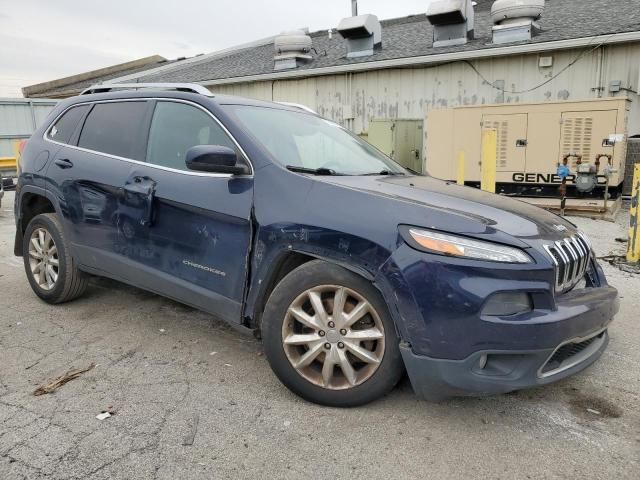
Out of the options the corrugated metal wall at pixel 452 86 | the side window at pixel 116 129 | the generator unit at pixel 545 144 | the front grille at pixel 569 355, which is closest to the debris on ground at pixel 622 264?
the generator unit at pixel 545 144

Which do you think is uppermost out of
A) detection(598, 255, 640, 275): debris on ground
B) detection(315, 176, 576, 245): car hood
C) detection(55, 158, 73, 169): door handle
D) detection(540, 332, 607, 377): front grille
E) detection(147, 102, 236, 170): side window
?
detection(147, 102, 236, 170): side window

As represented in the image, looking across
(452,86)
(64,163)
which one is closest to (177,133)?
(64,163)

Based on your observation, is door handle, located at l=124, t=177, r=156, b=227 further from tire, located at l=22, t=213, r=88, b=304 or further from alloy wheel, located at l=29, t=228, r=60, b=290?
alloy wheel, located at l=29, t=228, r=60, b=290

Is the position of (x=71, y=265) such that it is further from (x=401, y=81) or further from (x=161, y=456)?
(x=401, y=81)

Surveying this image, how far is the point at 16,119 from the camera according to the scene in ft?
56.4

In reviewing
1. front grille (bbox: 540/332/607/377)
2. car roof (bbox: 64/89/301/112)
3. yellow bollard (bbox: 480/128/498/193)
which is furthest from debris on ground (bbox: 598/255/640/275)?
car roof (bbox: 64/89/301/112)

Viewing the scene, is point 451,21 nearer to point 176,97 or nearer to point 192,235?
point 176,97

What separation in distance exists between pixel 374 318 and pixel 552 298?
0.83 metres

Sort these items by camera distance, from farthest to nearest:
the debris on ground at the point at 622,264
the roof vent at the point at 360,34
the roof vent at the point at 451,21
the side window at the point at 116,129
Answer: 1. the roof vent at the point at 360,34
2. the roof vent at the point at 451,21
3. the debris on ground at the point at 622,264
4. the side window at the point at 116,129

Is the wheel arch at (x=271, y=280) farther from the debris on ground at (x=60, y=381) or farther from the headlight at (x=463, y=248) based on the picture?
the debris on ground at (x=60, y=381)

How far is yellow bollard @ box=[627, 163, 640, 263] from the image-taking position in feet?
18.1

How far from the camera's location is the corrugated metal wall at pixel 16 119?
55.4 feet

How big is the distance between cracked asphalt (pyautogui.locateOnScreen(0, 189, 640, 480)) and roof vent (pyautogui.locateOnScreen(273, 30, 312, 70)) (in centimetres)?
1266

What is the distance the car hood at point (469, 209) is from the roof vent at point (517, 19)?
9.80m
